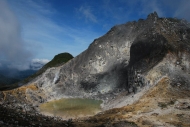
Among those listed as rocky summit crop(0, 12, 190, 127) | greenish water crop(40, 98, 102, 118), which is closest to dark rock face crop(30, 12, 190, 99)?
rocky summit crop(0, 12, 190, 127)

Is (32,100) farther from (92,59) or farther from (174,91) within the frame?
(174,91)

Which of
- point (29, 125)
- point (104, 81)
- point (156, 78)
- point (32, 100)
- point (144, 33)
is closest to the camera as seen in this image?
point (29, 125)

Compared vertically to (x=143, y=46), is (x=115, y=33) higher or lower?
higher

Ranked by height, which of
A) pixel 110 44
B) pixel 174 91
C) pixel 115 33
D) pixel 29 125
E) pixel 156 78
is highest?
pixel 115 33

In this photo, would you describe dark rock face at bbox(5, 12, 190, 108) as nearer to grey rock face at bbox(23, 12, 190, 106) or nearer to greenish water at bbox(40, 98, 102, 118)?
grey rock face at bbox(23, 12, 190, 106)

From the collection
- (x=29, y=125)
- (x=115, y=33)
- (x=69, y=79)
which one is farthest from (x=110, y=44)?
(x=29, y=125)

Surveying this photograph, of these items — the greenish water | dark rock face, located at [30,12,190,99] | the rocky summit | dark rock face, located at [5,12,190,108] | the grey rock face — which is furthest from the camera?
dark rock face, located at [30,12,190,99]

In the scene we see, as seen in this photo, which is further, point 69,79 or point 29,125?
point 69,79

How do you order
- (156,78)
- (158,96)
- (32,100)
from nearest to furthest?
1. (158,96)
2. (156,78)
3. (32,100)
